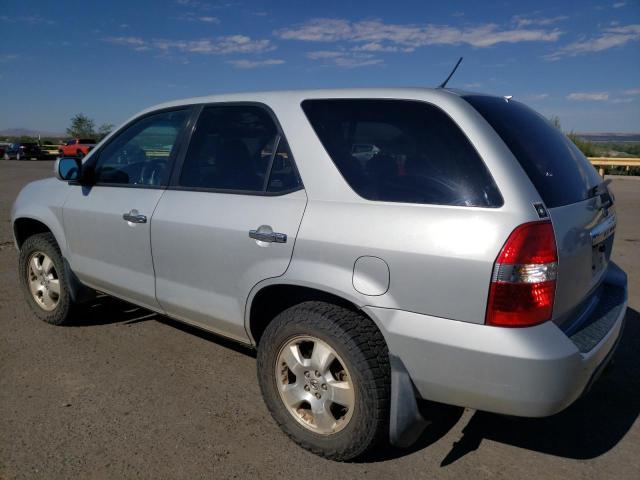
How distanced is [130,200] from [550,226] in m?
2.61

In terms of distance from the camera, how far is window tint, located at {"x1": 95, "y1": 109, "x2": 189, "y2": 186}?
3.53 meters

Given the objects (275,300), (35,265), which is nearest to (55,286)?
(35,265)

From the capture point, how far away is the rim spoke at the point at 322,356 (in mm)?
2557

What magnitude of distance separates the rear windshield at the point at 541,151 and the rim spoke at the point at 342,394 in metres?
1.24

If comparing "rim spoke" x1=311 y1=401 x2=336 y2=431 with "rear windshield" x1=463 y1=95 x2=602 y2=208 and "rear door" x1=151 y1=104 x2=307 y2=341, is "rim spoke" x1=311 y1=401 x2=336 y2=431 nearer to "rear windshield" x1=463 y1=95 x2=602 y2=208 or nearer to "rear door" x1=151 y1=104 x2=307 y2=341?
"rear door" x1=151 y1=104 x2=307 y2=341

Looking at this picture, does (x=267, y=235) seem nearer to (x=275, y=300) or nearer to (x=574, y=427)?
(x=275, y=300)

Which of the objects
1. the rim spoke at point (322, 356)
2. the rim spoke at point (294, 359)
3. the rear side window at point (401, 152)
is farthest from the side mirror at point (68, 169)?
the rim spoke at point (322, 356)

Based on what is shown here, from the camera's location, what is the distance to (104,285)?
385cm

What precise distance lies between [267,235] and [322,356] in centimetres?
67

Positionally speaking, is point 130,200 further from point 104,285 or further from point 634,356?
point 634,356

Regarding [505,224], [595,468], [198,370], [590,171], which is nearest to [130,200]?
[198,370]

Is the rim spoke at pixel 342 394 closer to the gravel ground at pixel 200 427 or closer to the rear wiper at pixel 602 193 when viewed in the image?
the gravel ground at pixel 200 427

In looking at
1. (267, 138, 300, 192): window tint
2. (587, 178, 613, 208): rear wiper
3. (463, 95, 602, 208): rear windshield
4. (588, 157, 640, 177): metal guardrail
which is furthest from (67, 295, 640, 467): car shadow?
(588, 157, 640, 177): metal guardrail

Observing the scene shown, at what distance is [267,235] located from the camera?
271cm
